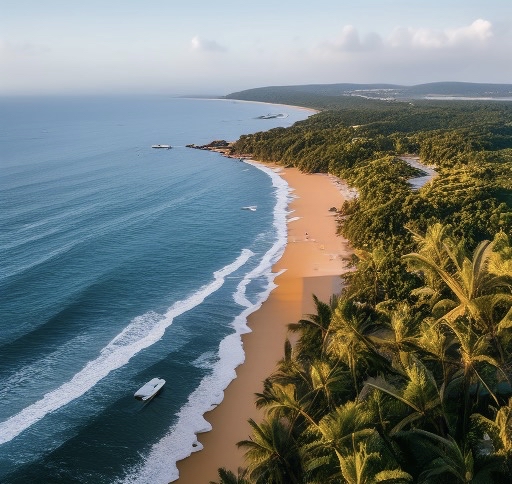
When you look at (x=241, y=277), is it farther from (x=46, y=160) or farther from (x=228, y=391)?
(x=46, y=160)

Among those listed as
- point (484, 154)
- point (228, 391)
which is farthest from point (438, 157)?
point (228, 391)

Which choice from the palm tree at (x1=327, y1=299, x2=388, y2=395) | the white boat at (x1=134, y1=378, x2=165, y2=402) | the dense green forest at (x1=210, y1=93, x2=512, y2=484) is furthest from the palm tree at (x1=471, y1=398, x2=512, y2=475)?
the white boat at (x1=134, y1=378, x2=165, y2=402)

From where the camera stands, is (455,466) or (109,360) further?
(109,360)

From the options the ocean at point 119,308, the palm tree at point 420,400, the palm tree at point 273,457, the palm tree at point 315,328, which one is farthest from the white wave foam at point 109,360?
the palm tree at point 420,400

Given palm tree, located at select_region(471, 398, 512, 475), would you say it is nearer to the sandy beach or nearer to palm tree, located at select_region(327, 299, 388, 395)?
palm tree, located at select_region(327, 299, 388, 395)

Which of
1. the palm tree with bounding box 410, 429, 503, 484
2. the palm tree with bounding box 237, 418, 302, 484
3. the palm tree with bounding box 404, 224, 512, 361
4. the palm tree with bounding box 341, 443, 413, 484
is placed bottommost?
the palm tree with bounding box 237, 418, 302, 484

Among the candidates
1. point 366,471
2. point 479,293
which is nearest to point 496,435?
point 366,471

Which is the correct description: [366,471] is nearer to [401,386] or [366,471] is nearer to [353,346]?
[401,386]
